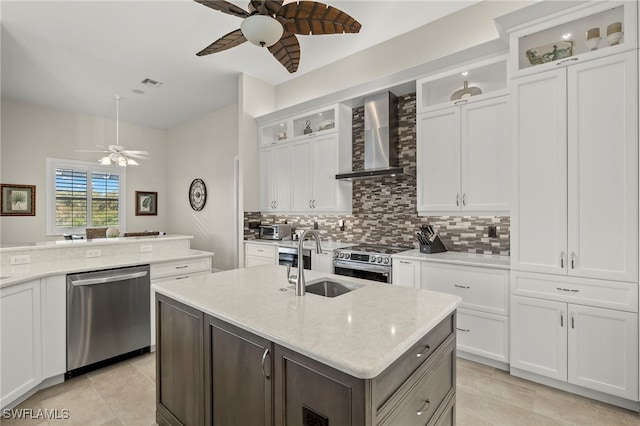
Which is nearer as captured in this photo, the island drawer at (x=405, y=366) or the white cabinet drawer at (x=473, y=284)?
the island drawer at (x=405, y=366)

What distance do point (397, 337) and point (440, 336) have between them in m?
0.46

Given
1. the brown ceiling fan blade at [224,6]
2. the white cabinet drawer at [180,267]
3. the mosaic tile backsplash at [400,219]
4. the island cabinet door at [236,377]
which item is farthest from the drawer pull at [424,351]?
the white cabinet drawer at [180,267]

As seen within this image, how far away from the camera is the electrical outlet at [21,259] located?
270 centimetres

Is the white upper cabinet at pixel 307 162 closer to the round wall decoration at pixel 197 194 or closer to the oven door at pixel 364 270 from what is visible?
the oven door at pixel 364 270

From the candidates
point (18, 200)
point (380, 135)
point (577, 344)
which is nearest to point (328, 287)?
point (577, 344)

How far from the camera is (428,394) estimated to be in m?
1.34

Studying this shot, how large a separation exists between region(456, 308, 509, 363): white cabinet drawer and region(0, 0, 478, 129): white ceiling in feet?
10.1

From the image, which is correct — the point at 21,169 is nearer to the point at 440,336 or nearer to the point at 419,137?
the point at 419,137

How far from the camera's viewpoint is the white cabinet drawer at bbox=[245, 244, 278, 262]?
424 cm

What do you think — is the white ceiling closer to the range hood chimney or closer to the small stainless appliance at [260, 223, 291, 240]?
the range hood chimney

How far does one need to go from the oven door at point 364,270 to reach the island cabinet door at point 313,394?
7.10 ft

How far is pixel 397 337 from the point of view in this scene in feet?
3.69

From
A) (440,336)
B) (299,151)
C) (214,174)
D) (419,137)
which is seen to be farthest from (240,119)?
(440,336)

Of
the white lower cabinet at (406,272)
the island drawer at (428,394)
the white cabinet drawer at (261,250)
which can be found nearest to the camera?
the island drawer at (428,394)
